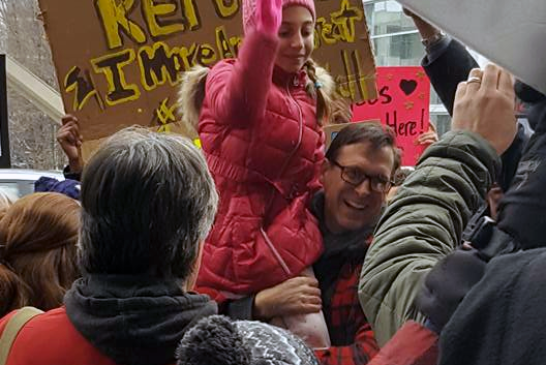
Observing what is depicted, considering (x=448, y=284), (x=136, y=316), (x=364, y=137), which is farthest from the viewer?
(x=364, y=137)

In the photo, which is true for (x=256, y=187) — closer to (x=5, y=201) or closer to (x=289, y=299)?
(x=289, y=299)

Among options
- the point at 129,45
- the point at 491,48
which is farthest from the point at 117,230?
the point at 129,45

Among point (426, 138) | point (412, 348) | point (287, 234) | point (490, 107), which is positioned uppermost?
point (490, 107)

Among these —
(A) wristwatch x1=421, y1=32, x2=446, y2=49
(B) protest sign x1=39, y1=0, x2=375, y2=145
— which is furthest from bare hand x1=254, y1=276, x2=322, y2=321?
(B) protest sign x1=39, y1=0, x2=375, y2=145

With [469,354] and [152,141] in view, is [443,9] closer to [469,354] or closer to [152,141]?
[469,354]

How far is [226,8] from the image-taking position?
379 centimetres

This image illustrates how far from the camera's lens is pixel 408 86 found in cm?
513

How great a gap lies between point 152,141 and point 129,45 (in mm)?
2140

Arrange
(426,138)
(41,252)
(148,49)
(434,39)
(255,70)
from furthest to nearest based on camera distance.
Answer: (426,138), (148,49), (255,70), (41,252), (434,39)

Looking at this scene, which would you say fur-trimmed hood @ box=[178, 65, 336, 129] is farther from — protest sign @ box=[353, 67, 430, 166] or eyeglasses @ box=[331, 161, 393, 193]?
protest sign @ box=[353, 67, 430, 166]

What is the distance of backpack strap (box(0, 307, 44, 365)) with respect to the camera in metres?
1.67

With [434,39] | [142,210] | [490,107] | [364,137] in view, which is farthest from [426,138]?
[490,107]

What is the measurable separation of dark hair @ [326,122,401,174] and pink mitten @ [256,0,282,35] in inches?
17.2

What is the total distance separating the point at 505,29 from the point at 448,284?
341 millimetres
